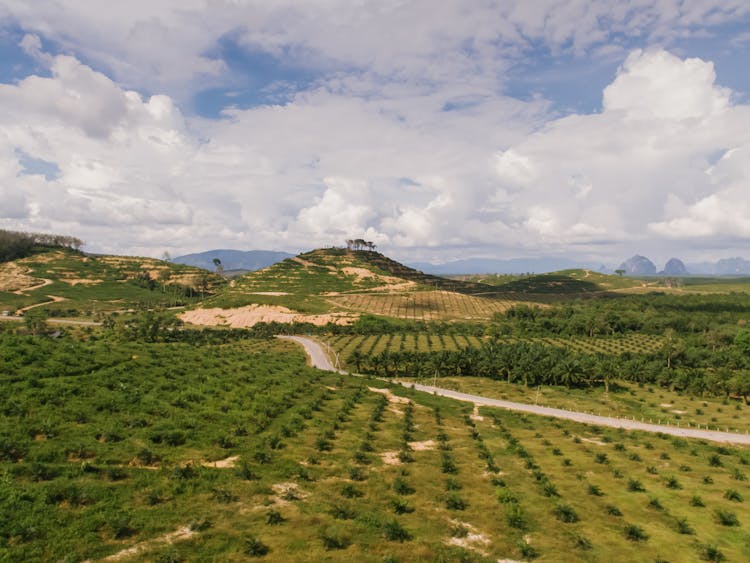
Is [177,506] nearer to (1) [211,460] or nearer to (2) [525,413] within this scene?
(1) [211,460]

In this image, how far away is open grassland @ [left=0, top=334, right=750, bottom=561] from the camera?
953 inches

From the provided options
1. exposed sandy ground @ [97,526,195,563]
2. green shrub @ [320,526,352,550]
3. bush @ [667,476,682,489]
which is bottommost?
bush @ [667,476,682,489]

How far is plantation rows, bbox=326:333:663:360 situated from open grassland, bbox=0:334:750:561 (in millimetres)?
80577

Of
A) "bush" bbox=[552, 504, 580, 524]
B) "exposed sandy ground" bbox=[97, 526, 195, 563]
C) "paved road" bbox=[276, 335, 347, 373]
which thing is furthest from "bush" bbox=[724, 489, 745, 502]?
"paved road" bbox=[276, 335, 347, 373]

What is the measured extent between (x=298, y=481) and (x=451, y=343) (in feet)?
430

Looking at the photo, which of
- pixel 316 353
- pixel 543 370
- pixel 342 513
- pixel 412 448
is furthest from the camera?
pixel 316 353

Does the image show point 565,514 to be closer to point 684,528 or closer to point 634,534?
point 634,534

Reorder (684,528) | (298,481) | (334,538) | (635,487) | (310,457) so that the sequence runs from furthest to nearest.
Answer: (635,487), (310,457), (298,481), (684,528), (334,538)

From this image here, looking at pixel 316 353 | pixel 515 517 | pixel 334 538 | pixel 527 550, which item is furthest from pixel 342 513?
pixel 316 353

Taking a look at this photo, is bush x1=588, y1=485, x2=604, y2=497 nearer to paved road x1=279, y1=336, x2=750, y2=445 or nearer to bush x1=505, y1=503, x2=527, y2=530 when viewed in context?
bush x1=505, y1=503, x2=527, y2=530

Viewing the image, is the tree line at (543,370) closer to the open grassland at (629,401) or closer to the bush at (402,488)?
the open grassland at (629,401)

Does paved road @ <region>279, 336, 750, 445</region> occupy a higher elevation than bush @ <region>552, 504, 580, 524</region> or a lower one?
lower

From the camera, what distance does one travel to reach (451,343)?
6265 inches

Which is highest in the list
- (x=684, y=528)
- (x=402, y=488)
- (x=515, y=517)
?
(x=402, y=488)
